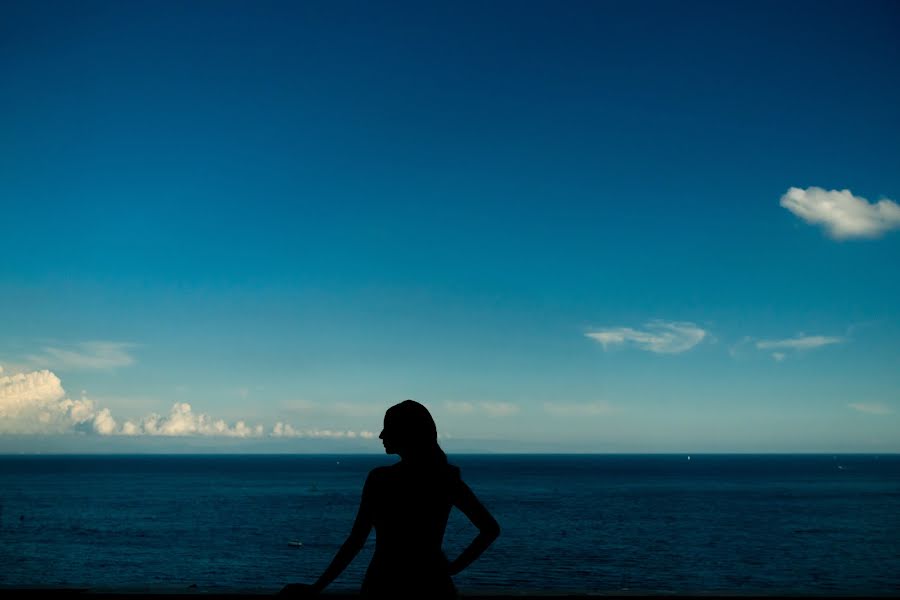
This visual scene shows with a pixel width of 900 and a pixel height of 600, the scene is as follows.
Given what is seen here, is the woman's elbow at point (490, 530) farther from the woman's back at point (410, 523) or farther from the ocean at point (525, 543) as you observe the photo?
the ocean at point (525, 543)

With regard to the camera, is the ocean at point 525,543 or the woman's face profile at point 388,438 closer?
the woman's face profile at point 388,438

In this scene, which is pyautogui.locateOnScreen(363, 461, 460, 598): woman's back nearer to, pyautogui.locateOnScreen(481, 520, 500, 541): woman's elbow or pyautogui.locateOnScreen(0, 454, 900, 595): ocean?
pyautogui.locateOnScreen(481, 520, 500, 541): woman's elbow

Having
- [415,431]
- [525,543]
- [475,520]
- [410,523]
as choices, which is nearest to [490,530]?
[475,520]

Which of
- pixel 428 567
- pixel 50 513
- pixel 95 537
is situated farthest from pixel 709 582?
pixel 50 513

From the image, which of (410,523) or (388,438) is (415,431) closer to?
(388,438)

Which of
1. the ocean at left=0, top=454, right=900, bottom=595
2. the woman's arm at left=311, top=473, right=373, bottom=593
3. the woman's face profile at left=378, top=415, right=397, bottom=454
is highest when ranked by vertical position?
the woman's face profile at left=378, top=415, right=397, bottom=454

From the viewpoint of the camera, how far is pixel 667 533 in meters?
53.7

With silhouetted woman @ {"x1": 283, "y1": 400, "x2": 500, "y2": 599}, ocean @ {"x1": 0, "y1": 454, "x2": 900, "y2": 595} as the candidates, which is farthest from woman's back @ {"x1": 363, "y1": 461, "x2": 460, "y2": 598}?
ocean @ {"x1": 0, "y1": 454, "x2": 900, "y2": 595}

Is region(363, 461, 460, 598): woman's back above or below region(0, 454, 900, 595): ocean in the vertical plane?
above

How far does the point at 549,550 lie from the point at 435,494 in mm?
44337

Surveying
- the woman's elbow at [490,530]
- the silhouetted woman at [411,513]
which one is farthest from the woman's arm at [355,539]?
the woman's elbow at [490,530]

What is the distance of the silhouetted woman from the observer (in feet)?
9.68

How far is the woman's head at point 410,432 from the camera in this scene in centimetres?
302

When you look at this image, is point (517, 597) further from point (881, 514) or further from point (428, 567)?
point (881, 514)
